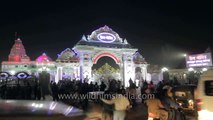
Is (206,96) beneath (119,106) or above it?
above

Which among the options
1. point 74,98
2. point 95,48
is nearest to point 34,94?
point 74,98

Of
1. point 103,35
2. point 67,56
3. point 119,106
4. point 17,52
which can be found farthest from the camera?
point 17,52

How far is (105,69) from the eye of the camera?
38.7 metres

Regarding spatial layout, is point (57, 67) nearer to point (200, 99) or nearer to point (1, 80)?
point (1, 80)

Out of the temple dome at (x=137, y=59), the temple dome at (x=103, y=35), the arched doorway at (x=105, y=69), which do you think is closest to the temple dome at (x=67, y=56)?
the temple dome at (x=103, y=35)

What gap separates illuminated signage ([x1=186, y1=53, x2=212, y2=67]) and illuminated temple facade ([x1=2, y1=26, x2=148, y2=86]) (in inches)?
305

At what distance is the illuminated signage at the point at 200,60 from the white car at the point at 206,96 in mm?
31995

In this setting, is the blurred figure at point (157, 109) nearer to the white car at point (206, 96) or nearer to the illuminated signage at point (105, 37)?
the white car at point (206, 96)

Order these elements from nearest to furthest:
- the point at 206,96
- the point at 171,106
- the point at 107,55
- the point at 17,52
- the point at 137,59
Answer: the point at 206,96 < the point at 171,106 < the point at 107,55 < the point at 137,59 < the point at 17,52

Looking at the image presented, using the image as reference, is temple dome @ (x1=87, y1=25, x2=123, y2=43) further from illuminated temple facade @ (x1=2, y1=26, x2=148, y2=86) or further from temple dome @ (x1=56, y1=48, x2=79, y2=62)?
temple dome @ (x1=56, y1=48, x2=79, y2=62)

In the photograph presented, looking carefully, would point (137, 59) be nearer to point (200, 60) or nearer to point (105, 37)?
point (105, 37)

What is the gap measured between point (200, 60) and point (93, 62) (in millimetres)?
16980

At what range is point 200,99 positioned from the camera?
7.23 m

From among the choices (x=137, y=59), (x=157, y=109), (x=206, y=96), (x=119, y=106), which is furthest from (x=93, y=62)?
(x=206, y=96)
